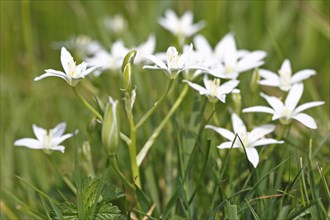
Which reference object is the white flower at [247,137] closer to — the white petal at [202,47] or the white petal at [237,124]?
the white petal at [237,124]

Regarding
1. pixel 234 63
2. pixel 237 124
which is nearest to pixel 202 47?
pixel 234 63

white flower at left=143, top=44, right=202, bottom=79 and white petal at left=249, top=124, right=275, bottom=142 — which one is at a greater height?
white flower at left=143, top=44, right=202, bottom=79

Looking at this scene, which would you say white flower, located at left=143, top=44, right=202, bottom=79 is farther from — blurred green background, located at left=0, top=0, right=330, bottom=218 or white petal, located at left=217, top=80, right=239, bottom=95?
blurred green background, located at left=0, top=0, right=330, bottom=218

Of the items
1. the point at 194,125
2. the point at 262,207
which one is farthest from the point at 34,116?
the point at 262,207

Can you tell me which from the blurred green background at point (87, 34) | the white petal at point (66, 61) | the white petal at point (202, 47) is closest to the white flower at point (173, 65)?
the white petal at point (66, 61)

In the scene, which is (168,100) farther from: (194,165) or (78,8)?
(78,8)

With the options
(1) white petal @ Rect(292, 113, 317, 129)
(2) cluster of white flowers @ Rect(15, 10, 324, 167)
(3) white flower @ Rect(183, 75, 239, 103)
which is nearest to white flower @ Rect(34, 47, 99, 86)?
(2) cluster of white flowers @ Rect(15, 10, 324, 167)
